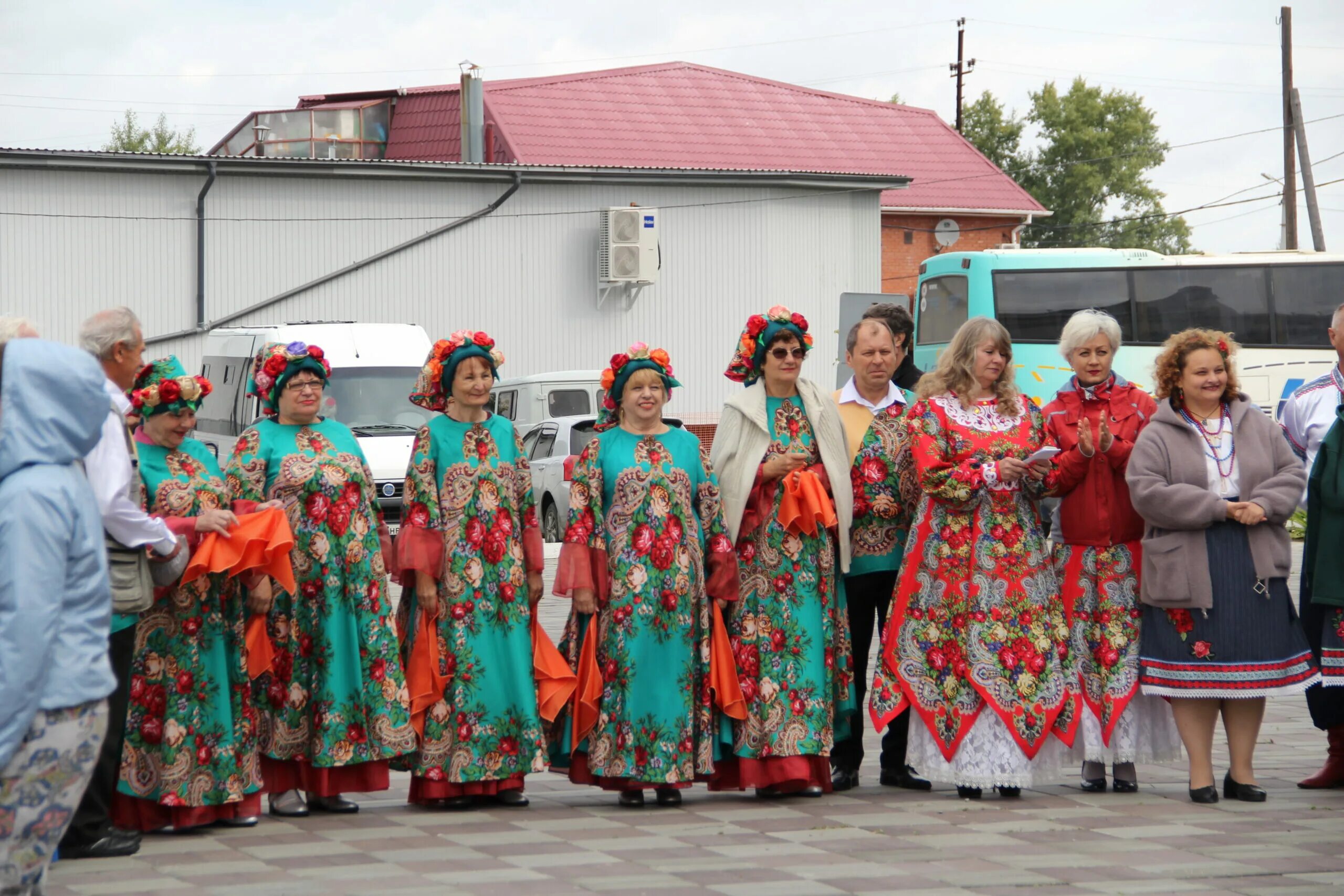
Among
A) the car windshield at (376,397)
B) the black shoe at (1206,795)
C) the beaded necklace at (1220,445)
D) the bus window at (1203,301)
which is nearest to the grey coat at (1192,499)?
the beaded necklace at (1220,445)

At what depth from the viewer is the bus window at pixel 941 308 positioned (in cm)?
2678

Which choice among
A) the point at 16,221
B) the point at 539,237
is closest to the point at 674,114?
the point at 539,237

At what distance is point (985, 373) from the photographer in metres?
6.55

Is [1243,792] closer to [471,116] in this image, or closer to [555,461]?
[555,461]

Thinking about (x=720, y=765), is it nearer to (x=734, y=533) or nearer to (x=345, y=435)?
(x=734, y=533)

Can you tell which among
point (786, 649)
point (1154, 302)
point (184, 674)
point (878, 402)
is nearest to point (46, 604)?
point (184, 674)

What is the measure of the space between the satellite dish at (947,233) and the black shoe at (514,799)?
116ft

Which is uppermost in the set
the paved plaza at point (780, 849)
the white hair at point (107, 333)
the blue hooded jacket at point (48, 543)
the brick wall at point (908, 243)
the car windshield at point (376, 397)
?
the brick wall at point (908, 243)

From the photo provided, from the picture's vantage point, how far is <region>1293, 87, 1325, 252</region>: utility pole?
32.4 metres

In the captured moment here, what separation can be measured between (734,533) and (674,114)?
3234 centimetres

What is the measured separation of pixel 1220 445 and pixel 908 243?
1414 inches

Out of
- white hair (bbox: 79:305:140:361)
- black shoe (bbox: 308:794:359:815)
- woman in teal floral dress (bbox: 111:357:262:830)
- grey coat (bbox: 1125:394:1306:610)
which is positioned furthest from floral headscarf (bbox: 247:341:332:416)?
grey coat (bbox: 1125:394:1306:610)

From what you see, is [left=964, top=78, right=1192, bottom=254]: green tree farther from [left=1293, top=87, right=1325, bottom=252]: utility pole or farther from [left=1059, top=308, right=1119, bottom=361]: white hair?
[left=1059, top=308, right=1119, bottom=361]: white hair

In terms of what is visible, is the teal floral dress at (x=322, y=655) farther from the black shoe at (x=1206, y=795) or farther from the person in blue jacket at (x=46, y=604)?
the black shoe at (x=1206, y=795)
